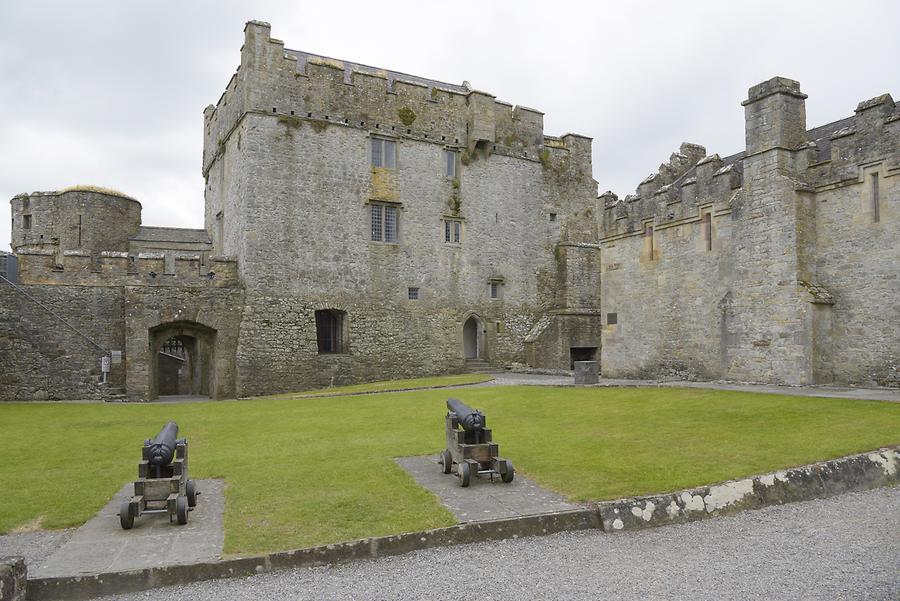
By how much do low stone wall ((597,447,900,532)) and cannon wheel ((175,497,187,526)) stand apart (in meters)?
4.11

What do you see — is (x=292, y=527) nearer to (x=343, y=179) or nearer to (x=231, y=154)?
(x=343, y=179)

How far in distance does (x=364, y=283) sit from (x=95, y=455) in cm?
1544

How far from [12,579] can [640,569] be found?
484 cm

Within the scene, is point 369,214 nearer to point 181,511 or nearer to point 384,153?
point 384,153

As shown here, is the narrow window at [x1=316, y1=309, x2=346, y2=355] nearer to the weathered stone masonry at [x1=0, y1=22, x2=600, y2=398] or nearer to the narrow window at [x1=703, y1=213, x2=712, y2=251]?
the weathered stone masonry at [x1=0, y1=22, x2=600, y2=398]

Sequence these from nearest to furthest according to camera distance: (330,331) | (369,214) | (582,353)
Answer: (369,214)
(330,331)
(582,353)

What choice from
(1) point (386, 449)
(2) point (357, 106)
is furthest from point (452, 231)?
(1) point (386, 449)

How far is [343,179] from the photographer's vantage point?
81.9 ft

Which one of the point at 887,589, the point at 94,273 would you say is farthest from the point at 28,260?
the point at 887,589

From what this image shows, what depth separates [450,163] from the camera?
1077 inches

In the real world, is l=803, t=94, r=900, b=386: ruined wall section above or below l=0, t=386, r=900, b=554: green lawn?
above

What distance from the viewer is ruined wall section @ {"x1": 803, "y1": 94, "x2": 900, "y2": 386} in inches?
559

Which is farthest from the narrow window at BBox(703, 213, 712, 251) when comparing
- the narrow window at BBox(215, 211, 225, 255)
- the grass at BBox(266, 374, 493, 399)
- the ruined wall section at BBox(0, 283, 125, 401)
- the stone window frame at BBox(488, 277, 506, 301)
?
the narrow window at BBox(215, 211, 225, 255)

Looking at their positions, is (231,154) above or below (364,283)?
above
